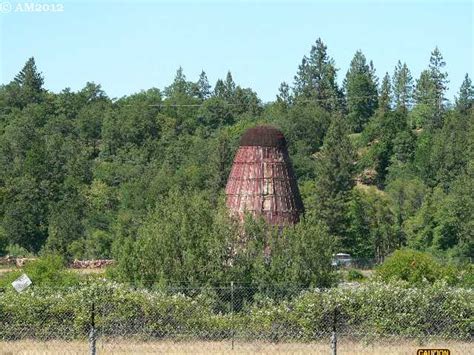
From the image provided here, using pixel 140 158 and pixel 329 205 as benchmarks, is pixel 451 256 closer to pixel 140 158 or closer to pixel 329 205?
pixel 329 205

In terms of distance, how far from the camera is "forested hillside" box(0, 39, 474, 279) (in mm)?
51788

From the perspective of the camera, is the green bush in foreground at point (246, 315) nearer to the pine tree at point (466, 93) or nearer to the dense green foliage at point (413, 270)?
the dense green foliage at point (413, 270)

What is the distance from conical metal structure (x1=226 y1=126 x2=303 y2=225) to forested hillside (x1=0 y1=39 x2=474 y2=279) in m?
2.02

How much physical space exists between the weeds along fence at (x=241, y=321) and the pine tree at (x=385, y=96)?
344ft

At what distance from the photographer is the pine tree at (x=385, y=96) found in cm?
13125

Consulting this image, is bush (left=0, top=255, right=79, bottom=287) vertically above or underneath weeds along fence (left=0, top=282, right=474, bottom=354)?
above

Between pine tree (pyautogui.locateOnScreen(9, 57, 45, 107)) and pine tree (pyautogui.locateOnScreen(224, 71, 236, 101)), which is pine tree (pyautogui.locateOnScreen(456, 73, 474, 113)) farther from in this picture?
pine tree (pyautogui.locateOnScreen(9, 57, 45, 107))

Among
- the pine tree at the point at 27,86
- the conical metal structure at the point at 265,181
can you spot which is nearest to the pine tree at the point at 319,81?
the pine tree at the point at 27,86

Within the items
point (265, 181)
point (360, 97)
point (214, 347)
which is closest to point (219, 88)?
point (360, 97)

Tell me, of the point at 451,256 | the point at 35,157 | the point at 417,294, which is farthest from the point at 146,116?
the point at 417,294

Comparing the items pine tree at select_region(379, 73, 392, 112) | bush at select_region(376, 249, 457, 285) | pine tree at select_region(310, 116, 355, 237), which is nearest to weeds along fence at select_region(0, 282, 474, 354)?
bush at select_region(376, 249, 457, 285)

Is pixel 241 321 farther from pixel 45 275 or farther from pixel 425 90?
pixel 425 90

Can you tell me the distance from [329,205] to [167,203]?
42.4 meters

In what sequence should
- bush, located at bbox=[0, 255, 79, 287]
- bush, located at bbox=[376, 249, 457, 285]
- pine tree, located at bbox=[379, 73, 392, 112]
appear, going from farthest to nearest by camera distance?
1. pine tree, located at bbox=[379, 73, 392, 112]
2. bush, located at bbox=[376, 249, 457, 285]
3. bush, located at bbox=[0, 255, 79, 287]
